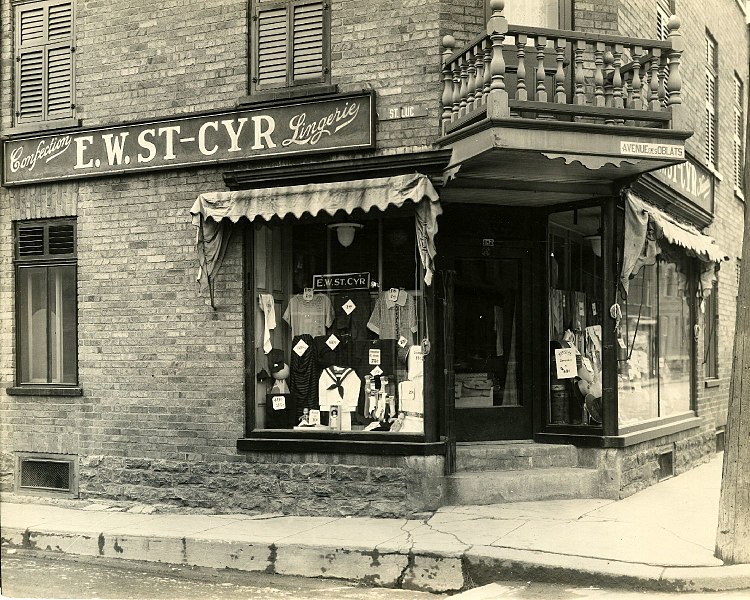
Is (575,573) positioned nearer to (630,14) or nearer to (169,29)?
(630,14)

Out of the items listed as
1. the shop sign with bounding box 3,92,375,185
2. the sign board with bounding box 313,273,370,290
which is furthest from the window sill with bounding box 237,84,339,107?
the sign board with bounding box 313,273,370,290

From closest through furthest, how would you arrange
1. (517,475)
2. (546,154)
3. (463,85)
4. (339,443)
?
(546,154) < (463,85) < (339,443) < (517,475)

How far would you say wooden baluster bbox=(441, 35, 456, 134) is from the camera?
27.9ft

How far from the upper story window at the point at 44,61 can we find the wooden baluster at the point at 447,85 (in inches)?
182

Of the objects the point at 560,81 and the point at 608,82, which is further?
the point at 608,82

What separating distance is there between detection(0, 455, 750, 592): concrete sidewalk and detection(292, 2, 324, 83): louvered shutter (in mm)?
4714

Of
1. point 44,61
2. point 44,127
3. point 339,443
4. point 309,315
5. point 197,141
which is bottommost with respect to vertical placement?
point 339,443

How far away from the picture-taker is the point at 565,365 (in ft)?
32.1

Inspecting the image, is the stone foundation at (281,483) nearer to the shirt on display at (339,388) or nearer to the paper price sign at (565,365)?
the shirt on display at (339,388)

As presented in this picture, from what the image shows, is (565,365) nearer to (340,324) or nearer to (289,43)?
(340,324)

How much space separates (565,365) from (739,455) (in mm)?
3213

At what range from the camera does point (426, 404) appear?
8.74 metres

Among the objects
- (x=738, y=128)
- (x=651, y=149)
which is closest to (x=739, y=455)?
(x=651, y=149)

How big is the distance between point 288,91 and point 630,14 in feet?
13.0
